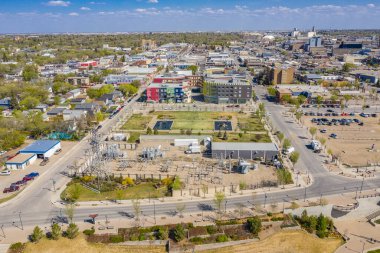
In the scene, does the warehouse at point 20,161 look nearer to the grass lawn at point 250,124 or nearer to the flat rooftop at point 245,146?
the flat rooftop at point 245,146

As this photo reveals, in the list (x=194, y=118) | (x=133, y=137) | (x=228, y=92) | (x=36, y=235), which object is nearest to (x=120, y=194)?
(x=36, y=235)

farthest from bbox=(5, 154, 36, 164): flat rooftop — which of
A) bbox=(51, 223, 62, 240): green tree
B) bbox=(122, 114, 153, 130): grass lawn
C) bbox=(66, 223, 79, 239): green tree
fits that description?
bbox=(66, 223, 79, 239): green tree

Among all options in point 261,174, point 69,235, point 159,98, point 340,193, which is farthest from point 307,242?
point 159,98

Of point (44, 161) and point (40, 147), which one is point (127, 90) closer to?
point (40, 147)

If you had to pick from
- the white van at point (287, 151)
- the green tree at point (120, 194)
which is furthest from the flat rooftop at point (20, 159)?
the white van at point (287, 151)

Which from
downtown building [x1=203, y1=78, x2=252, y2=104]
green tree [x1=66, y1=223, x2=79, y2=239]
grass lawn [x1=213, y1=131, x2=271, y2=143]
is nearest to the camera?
green tree [x1=66, y1=223, x2=79, y2=239]

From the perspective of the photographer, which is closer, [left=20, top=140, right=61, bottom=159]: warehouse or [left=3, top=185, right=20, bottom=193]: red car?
[left=3, top=185, right=20, bottom=193]: red car

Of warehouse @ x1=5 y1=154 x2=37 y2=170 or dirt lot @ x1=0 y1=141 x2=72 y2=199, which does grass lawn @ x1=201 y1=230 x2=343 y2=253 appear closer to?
dirt lot @ x1=0 y1=141 x2=72 y2=199

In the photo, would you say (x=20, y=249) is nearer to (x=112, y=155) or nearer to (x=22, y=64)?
(x=112, y=155)
